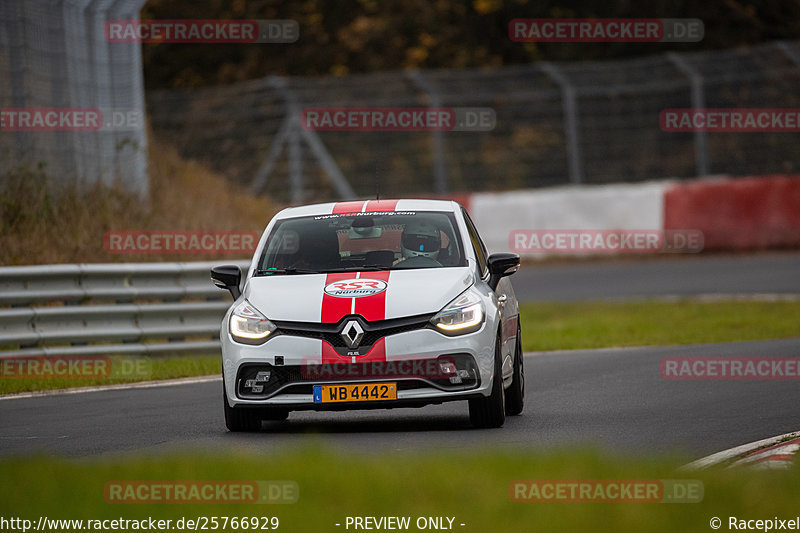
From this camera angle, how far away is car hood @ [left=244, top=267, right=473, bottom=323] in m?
9.71

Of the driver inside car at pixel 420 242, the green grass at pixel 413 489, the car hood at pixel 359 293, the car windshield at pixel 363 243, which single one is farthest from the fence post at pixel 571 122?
the green grass at pixel 413 489

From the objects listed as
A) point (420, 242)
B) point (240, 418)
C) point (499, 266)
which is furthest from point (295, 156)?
point (240, 418)

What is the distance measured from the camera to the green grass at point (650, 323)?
56.7 feet

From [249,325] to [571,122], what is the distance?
1862 cm

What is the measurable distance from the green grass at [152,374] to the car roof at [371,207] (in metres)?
3.42

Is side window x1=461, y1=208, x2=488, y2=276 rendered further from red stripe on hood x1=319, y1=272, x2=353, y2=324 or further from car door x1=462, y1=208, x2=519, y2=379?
red stripe on hood x1=319, y1=272, x2=353, y2=324

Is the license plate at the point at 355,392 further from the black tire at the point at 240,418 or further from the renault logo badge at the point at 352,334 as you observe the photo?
the black tire at the point at 240,418

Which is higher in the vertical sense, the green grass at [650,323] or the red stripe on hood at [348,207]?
the red stripe on hood at [348,207]

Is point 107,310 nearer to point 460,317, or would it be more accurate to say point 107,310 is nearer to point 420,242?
point 420,242

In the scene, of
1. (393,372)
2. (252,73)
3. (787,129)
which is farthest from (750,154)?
(393,372)

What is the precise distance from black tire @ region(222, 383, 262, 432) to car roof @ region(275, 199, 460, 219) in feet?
5.73

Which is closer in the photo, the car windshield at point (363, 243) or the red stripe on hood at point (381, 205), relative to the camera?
the car windshield at point (363, 243)

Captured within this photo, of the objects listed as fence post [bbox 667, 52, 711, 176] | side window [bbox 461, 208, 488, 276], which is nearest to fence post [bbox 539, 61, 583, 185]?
fence post [bbox 667, 52, 711, 176]

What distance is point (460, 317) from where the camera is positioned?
385 inches
